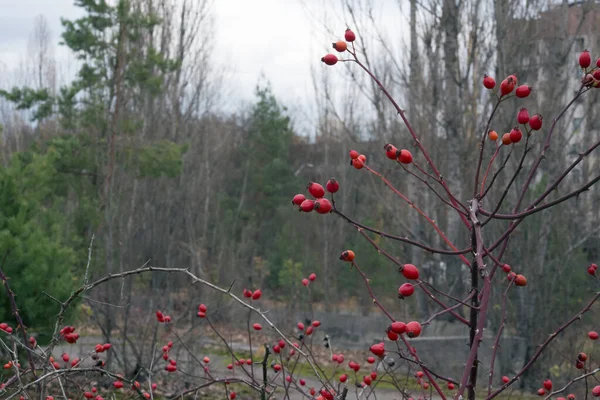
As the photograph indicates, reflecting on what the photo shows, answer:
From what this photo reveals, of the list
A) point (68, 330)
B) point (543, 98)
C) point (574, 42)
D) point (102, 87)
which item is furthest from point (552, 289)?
point (102, 87)

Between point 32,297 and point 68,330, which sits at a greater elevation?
point 68,330

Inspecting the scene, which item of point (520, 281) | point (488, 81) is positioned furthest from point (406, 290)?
point (488, 81)

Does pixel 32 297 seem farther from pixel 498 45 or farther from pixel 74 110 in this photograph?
pixel 74 110

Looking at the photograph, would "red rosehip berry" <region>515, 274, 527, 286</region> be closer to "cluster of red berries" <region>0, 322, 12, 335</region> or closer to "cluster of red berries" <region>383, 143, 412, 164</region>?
"cluster of red berries" <region>383, 143, 412, 164</region>

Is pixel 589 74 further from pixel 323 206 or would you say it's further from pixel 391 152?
pixel 323 206

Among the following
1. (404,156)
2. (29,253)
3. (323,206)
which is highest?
(404,156)

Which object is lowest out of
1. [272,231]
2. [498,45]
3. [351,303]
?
[351,303]

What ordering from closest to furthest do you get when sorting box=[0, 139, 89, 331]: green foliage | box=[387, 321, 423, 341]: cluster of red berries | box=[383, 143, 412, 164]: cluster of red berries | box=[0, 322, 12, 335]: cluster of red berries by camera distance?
box=[387, 321, 423, 341]: cluster of red berries
box=[383, 143, 412, 164]: cluster of red berries
box=[0, 322, 12, 335]: cluster of red berries
box=[0, 139, 89, 331]: green foliage

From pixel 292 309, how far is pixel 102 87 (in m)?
5.89

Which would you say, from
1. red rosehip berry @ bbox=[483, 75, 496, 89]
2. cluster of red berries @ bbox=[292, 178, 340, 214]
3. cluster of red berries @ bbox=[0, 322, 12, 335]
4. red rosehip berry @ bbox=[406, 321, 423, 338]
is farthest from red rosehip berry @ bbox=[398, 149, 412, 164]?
cluster of red berries @ bbox=[0, 322, 12, 335]

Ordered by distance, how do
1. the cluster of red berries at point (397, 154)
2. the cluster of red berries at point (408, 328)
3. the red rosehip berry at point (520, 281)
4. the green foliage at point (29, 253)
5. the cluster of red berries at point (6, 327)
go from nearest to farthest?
1. the cluster of red berries at point (408, 328)
2. the cluster of red berries at point (397, 154)
3. the red rosehip berry at point (520, 281)
4. the cluster of red berries at point (6, 327)
5. the green foliage at point (29, 253)

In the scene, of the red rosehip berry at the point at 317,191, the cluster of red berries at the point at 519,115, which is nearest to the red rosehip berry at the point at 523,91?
the cluster of red berries at the point at 519,115

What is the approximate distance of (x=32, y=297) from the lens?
6230 mm

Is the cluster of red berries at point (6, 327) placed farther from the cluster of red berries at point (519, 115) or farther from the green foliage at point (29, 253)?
the green foliage at point (29, 253)
